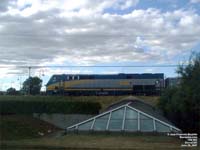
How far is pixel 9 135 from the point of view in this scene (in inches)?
1203

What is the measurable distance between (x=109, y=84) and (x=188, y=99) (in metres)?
31.5

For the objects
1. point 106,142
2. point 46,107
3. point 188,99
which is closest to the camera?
point 106,142

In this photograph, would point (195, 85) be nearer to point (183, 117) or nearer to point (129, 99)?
point (183, 117)

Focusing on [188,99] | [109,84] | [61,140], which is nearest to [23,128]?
[61,140]

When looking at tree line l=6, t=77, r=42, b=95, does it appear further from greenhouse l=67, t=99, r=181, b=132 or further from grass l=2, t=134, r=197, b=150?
grass l=2, t=134, r=197, b=150

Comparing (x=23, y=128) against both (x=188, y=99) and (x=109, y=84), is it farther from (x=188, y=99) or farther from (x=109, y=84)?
(x=109, y=84)

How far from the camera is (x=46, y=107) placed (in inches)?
1658

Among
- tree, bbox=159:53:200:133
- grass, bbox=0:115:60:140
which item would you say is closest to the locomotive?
grass, bbox=0:115:60:140

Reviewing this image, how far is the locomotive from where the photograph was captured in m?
61.2

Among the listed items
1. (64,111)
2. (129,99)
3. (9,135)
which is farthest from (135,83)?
(9,135)

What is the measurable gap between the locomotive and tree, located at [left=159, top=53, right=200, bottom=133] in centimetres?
2586

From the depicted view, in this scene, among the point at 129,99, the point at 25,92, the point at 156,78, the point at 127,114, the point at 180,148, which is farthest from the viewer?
the point at 25,92

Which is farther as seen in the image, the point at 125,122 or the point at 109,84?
the point at 109,84

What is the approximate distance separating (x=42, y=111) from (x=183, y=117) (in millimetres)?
15993
